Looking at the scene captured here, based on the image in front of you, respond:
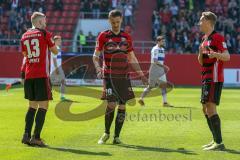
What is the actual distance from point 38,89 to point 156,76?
9444 mm

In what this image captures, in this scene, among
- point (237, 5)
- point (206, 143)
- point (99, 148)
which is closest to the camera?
point (99, 148)

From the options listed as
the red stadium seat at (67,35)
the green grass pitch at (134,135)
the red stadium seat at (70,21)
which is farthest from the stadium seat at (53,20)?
the green grass pitch at (134,135)

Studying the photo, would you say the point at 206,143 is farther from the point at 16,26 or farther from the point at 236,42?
the point at 16,26

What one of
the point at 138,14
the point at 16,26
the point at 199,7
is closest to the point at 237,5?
the point at 199,7

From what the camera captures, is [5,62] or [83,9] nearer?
[5,62]

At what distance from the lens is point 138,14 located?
38.7 m

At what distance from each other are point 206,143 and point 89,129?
111 inches

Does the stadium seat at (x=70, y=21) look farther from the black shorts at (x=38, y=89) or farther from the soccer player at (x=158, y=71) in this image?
the black shorts at (x=38, y=89)

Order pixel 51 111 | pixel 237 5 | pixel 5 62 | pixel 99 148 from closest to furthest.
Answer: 1. pixel 99 148
2. pixel 51 111
3. pixel 5 62
4. pixel 237 5

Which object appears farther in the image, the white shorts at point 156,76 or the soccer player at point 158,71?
the white shorts at point 156,76

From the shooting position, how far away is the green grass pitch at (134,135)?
9844 millimetres

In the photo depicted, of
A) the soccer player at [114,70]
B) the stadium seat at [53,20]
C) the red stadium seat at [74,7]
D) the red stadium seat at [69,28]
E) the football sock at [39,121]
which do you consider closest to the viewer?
the football sock at [39,121]

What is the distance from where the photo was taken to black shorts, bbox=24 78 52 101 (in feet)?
35.4

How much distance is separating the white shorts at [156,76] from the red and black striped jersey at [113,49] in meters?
8.25
